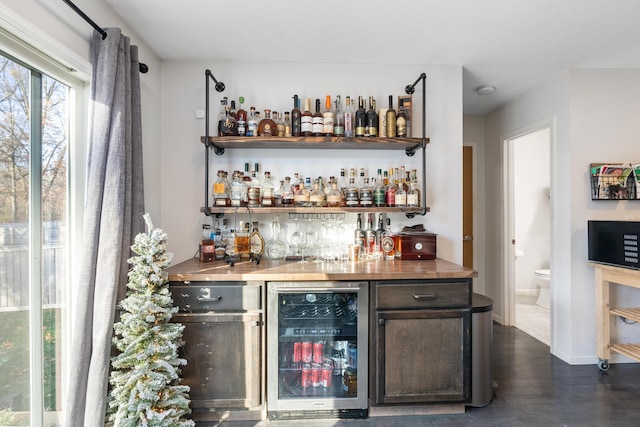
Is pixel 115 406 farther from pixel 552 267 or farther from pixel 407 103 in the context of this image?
pixel 552 267

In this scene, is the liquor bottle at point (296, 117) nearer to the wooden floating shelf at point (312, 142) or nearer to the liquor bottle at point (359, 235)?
Result: the wooden floating shelf at point (312, 142)

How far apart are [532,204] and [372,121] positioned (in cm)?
370

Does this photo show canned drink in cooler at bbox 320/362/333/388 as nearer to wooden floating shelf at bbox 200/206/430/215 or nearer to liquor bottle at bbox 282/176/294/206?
wooden floating shelf at bbox 200/206/430/215

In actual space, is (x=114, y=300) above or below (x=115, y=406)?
above

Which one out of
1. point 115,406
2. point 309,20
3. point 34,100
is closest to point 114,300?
point 115,406

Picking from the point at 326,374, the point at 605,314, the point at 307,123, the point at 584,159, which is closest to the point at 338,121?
the point at 307,123

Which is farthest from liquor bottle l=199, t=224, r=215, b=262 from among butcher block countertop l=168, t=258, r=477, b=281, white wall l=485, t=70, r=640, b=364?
white wall l=485, t=70, r=640, b=364

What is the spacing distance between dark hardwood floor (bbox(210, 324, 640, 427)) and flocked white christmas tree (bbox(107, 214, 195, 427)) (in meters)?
0.49

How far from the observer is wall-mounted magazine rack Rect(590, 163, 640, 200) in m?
2.63

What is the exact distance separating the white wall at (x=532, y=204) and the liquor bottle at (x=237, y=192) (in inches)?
165

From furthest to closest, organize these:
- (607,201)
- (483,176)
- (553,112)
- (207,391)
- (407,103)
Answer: (483,176), (553,112), (607,201), (407,103), (207,391)

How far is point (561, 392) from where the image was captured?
7.51 feet

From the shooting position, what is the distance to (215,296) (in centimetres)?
192

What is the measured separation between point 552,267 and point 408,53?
Answer: 2.26 metres
